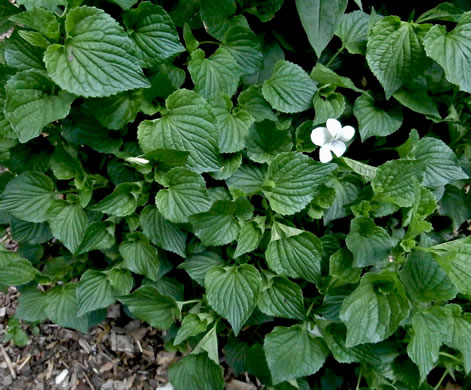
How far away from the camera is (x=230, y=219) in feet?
4.20

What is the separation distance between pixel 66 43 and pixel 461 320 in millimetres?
1140

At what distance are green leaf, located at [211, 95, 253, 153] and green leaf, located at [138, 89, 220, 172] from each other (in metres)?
0.06

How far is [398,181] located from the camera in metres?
1.27

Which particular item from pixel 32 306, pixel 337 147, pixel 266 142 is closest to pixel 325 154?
pixel 337 147

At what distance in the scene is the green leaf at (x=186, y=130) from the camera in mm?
1197

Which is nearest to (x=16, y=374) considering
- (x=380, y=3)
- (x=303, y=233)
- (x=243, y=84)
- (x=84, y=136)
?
(x=84, y=136)

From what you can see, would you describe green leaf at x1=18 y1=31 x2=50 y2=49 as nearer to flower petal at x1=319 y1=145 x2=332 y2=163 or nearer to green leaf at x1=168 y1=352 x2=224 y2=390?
flower petal at x1=319 y1=145 x2=332 y2=163

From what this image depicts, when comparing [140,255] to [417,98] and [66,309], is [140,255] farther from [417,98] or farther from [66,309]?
[417,98]

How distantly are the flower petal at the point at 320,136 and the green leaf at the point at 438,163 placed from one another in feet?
0.85

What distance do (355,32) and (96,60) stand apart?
684 millimetres

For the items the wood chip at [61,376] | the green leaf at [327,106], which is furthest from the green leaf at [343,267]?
the wood chip at [61,376]

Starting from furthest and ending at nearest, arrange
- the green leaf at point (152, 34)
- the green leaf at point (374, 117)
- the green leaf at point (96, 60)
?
the green leaf at point (374, 117) < the green leaf at point (152, 34) < the green leaf at point (96, 60)

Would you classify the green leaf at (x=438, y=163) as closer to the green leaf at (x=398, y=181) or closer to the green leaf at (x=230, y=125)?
the green leaf at (x=398, y=181)

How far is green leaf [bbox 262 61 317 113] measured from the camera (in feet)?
4.33
